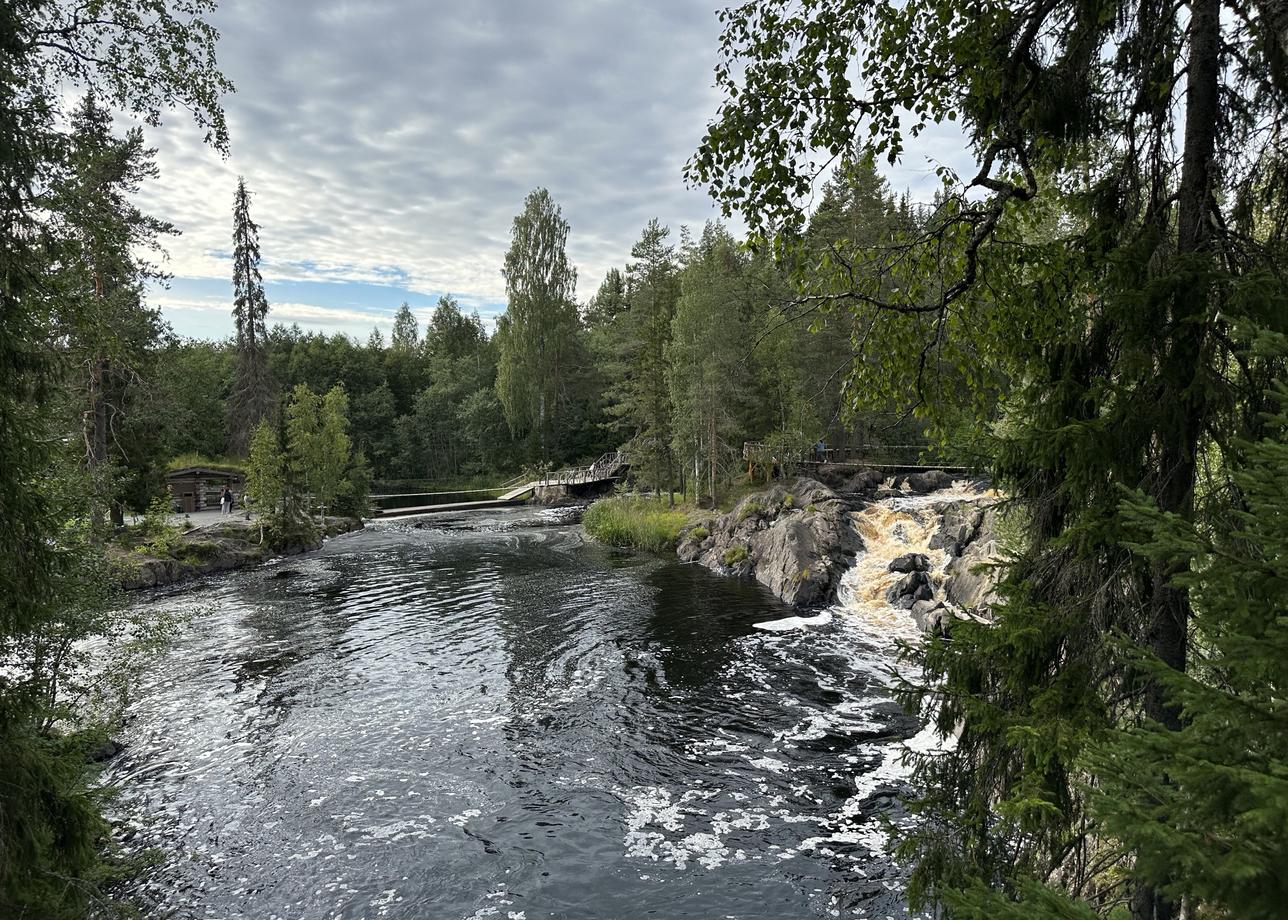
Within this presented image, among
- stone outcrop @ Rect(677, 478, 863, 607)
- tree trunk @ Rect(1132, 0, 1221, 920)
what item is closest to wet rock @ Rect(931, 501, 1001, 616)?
stone outcrop @ Rect(677, 478, 863, 607)

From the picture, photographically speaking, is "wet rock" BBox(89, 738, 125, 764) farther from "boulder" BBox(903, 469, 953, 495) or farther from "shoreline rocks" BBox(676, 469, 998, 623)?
"boulder" BBox(903, 469, 953, 495)

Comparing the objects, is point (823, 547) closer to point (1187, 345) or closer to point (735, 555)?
point (735, 555)

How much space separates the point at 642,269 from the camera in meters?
54.8

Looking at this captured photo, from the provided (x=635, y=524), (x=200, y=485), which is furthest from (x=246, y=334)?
(x=635, y=524)

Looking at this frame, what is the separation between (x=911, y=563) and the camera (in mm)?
20516

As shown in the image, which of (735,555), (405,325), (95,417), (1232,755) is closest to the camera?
(1232,755)

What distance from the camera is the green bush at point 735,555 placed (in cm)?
2520

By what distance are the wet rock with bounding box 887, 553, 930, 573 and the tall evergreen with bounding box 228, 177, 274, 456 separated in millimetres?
46946

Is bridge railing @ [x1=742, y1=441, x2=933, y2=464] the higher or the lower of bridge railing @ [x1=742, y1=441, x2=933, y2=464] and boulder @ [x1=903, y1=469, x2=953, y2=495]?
the higher

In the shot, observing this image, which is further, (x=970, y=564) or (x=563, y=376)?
(x=563, y=376)

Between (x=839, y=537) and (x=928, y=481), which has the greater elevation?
(x=928, y=481)

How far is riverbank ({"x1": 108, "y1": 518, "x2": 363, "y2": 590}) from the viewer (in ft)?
77.2

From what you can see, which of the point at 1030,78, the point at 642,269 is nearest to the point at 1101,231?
the point at 1030,78

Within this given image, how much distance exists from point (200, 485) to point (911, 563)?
123 ft
